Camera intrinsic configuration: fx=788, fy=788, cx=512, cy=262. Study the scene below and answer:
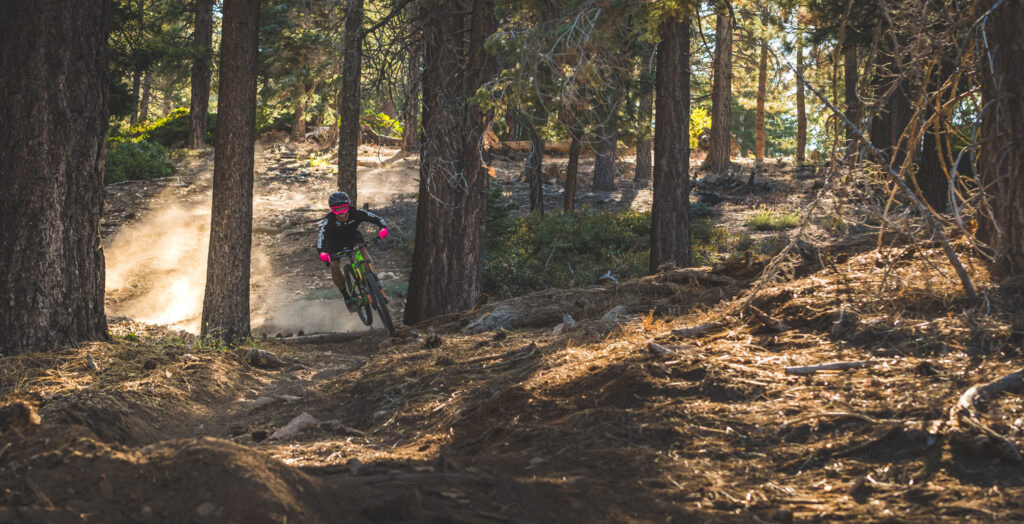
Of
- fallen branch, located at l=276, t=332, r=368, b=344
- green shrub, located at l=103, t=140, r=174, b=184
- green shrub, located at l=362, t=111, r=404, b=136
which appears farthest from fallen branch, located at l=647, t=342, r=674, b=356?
green shrub, located at l=103, t=140, r=174, b=184

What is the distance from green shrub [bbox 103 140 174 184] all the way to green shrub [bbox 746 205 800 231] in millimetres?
16720

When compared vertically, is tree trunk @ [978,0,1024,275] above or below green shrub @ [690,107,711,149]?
below

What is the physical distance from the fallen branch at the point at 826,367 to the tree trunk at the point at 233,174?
7082mm

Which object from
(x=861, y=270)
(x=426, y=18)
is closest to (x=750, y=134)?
(x=426, y=18)

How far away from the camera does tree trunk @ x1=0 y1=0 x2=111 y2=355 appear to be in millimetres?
6340

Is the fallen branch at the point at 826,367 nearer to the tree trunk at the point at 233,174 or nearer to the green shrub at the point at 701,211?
the tree trunk at the point at 233,174

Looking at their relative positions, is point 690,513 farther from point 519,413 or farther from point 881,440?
point 519,413

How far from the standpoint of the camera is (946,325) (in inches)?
174

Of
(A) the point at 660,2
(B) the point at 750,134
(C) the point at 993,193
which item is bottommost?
(C) the point at 993,193

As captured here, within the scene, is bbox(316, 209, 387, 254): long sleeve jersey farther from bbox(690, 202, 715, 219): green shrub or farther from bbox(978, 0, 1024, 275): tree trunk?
bbox(690, 202, 715, 219): green shrub

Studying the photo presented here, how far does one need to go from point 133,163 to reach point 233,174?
50.6 ft

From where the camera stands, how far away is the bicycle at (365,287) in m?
10.3

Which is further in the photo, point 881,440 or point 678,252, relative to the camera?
point 678,252

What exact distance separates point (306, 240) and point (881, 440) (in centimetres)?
1626
